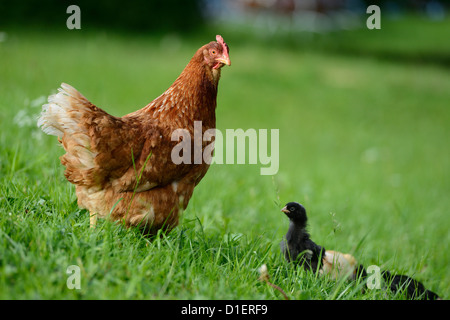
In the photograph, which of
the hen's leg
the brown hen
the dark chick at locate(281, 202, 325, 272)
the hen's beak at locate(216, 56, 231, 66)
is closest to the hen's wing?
the brown hen

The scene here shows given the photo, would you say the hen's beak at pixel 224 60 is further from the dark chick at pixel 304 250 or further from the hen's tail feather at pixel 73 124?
the dark chick at pixel 304 250

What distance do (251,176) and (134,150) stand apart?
3703mm

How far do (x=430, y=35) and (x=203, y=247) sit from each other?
22.2 m

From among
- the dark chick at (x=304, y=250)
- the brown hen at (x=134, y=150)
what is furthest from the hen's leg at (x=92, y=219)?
the dark chick at (x=304, y=250)

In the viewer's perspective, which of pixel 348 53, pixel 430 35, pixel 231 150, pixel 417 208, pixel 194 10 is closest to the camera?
pixel 417 208

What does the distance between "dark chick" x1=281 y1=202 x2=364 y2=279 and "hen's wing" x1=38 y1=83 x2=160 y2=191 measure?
104 cm

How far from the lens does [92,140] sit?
9.15 ft

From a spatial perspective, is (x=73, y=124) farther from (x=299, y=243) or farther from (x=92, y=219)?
(x=299, y=243)

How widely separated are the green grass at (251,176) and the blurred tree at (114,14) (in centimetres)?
100

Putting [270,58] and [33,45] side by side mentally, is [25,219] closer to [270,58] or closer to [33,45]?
[33,45]

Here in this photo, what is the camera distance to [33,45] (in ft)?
36.8

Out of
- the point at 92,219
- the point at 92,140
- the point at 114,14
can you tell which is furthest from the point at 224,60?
the point at 114,14

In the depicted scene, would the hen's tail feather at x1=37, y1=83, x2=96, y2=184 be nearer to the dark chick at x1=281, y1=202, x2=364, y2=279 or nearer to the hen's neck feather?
the hen's neck feather
